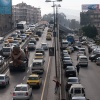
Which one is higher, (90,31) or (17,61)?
(17,61)

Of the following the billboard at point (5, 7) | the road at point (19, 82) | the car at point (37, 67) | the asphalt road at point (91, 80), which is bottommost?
the asphalt road at point (91, 80)

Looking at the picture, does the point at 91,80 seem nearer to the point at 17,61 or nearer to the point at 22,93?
the point at 17,61

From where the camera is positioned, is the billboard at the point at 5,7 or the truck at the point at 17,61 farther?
the billboard at the point at 5,7

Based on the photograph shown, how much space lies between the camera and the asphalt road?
34128 mm

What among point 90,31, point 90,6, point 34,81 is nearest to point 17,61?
point 34,81

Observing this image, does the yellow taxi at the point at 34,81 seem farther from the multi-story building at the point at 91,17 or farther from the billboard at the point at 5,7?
the multi-story building at the point at 91,17

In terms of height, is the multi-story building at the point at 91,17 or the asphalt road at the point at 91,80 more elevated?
the multi-story building at the point at 91,17

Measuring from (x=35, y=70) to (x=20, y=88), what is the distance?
14.3 metres

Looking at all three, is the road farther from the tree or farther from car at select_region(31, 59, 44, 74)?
the tree

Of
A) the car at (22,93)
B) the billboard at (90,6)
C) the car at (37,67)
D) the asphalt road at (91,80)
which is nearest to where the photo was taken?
the car at (22,93)

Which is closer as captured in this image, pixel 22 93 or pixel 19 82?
pixel 22 93

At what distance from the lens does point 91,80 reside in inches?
1700

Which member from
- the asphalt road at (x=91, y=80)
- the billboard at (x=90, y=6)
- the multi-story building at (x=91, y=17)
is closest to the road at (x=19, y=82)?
the asphalt road at (x=91, y=80)

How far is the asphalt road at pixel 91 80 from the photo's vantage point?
1344 inches
